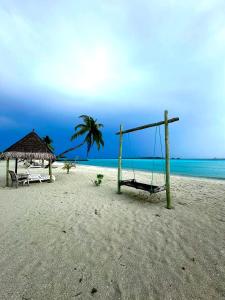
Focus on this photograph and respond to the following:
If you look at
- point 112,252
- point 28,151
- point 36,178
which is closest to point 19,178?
point 36,178

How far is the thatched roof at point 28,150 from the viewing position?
1096 cm

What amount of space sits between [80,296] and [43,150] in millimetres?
10375

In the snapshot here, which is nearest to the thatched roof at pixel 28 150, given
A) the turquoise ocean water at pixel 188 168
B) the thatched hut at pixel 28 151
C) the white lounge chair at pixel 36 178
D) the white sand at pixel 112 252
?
the thatched hut at pixel 28 151

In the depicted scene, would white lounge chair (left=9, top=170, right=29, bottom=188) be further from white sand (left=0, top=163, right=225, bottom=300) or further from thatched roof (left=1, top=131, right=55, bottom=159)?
white sand (left=0, top=163, right=225, bottom=300)

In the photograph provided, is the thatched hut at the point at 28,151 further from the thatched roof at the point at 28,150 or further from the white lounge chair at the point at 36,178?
the white lounge chair at the point at 36,178

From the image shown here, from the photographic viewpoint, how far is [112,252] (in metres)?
3.54

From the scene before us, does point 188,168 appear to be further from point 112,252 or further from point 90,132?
point 112,252

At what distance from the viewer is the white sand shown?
8.56 ft

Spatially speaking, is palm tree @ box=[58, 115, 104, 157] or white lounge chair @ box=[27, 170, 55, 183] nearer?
white lounge chair @ box=[27, 170, 55, 183]

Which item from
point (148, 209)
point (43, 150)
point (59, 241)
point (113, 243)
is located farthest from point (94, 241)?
point (43, 150)

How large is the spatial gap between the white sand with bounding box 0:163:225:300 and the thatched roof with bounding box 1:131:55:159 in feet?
17.8

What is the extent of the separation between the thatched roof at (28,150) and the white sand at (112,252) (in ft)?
17.8

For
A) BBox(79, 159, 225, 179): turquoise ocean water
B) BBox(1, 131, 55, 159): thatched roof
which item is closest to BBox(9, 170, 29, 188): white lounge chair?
BBox(1, 131, 55, 159): thatched roof

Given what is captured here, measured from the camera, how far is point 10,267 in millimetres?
3018
